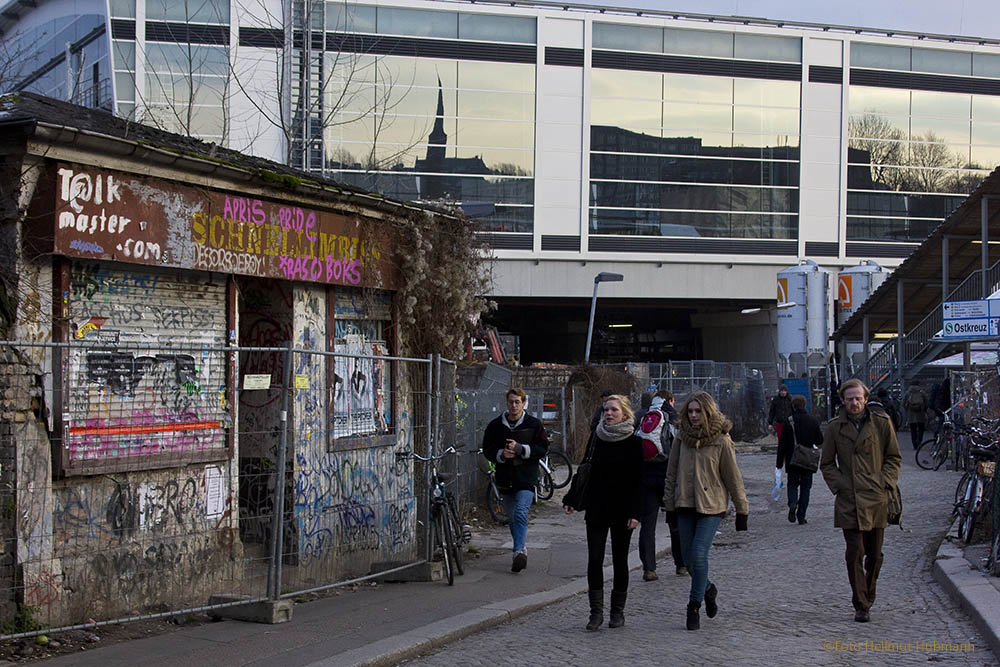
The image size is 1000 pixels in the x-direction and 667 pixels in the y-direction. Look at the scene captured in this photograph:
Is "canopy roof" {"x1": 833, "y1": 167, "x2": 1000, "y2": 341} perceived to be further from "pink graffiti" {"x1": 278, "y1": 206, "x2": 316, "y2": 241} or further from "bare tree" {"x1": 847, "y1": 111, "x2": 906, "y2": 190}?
"pink graffiti" {"x1": 278, "y1": 206, "x2": 316, "y2": 241}

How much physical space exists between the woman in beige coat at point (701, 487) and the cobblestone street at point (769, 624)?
1.55 feet

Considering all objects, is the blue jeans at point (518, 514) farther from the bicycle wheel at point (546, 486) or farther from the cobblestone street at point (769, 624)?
the bicycle wheel at point (546, 486)

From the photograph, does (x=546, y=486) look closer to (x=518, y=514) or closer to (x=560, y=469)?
(x=560, y=469)

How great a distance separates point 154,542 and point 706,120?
145 ft

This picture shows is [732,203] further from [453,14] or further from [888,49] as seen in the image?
[453,14]

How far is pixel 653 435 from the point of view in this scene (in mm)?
10891

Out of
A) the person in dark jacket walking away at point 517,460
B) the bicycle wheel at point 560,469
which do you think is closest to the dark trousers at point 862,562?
the person in dark jacket walking away at point 517,460

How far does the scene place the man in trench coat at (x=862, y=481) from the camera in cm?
836

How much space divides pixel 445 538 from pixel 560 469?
10068 mm

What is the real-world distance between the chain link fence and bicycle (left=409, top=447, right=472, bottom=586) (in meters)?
0.12

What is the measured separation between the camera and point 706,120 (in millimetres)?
48625

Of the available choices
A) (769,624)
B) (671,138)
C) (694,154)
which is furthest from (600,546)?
(694,154)

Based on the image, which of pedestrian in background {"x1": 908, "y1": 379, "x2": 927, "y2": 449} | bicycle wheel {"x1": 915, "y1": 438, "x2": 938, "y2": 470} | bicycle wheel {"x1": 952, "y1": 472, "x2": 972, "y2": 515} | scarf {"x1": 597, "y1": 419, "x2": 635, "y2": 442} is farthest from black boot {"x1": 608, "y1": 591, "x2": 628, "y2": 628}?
pedestrian in background {"x1": 908, "y1": 379, "x2": 927, "y2": 449}

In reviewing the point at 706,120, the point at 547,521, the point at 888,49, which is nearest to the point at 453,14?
the point at 706,120
